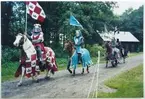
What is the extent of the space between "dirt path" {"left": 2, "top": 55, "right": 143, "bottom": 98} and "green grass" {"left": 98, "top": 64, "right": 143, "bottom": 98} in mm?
73

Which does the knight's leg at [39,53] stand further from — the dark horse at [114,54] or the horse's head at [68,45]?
the dark horse at [114,54]

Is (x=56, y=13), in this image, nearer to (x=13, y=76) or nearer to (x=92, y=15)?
(x=92, y=15)

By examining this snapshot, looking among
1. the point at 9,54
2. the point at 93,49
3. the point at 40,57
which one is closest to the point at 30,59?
the point at 40,57

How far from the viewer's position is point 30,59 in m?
4.07

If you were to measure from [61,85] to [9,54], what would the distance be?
0.72 metres

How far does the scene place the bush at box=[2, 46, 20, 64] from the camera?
3.94 meters

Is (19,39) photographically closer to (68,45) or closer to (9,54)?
(9,54)

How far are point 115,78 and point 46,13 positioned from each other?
116cm

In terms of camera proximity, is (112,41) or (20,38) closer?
(20,38)

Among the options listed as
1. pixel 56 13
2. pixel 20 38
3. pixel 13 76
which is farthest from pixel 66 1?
pixel 13 76

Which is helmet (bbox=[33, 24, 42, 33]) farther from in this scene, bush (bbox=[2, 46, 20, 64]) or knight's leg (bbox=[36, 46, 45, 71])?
bush (bbox=[2, 46, 20, 64])

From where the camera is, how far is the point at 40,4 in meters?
4.04

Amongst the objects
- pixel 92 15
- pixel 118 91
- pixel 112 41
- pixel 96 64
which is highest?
pixel 92 15

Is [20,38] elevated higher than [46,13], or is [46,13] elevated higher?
[46,13]
